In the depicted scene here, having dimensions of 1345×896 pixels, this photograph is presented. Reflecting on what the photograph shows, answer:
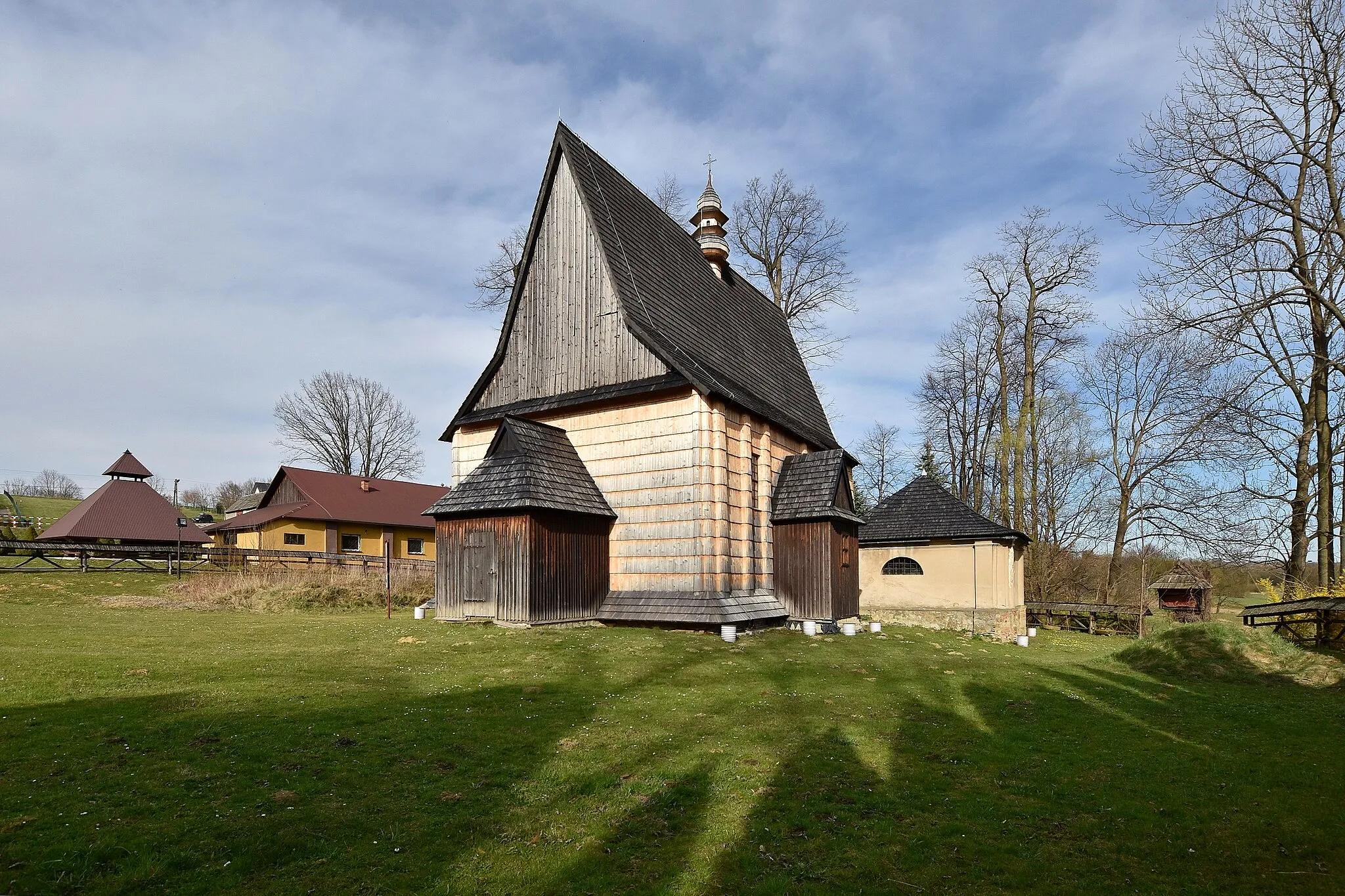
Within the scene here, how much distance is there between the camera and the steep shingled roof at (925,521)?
71.9ft

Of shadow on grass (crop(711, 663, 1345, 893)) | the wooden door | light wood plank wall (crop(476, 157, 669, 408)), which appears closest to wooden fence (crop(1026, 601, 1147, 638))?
light wood plank wall (crop(476, 157, 669, 408))

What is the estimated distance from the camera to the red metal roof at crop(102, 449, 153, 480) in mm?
35375

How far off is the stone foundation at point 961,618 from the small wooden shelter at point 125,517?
1180 inches

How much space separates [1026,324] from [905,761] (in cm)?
2933

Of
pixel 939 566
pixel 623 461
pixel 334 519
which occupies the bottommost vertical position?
pixel 939 566

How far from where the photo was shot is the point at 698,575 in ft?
50.6

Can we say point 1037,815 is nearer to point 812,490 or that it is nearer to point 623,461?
point 623,461

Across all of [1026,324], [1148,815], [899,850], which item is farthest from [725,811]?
[1026,324]

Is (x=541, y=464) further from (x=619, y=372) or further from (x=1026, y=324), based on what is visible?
(x=1026, y=324)

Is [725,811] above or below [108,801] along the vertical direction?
below

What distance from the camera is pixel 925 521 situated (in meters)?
23.1

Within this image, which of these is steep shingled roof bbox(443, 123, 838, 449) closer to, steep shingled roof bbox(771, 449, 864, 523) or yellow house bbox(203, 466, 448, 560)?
steep shingled roof bbox(771, 449, 864, 523)

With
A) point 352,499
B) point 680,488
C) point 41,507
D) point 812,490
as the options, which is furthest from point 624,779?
point 41,507

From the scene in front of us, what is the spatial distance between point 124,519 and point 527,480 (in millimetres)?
29115
